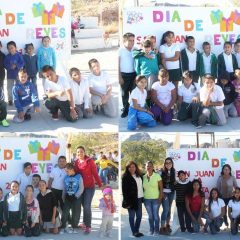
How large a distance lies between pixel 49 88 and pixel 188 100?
1.56 meters

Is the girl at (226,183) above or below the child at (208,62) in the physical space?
below

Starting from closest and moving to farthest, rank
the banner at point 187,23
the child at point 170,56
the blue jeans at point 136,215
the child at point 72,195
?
the child at point 72,195, the blue jeans at point 136,215, the child at point 170,56, the banner at point 187,23

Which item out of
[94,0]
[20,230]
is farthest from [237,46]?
[94,0]

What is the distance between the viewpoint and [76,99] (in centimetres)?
679

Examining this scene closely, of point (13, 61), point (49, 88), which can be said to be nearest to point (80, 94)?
point (49, 88)

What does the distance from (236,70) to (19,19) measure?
2605 mm

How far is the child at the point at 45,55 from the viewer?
23.2 ft

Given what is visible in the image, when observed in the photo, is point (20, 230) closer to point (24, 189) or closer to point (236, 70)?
point (24, 189)

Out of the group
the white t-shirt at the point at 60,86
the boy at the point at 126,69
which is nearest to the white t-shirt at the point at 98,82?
the boy at the point at 126,69

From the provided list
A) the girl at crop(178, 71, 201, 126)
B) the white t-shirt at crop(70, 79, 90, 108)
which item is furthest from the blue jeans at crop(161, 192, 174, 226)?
the white t-shirt at crop(70, 79, 90, 108)

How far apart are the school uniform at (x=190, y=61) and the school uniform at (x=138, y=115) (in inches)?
29.5

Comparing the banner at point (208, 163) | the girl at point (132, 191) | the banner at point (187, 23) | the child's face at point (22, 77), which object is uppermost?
the banner at point (187, 23)

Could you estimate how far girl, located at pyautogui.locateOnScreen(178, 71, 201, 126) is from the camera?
22.1 ft

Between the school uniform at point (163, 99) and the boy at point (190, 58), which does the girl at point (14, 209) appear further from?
the boy at point (190, 58)
